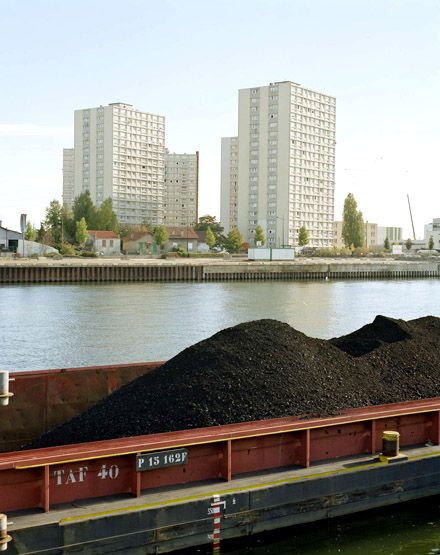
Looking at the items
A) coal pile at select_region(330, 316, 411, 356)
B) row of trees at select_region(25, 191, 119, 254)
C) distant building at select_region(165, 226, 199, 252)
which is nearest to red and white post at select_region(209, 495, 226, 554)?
coal pile at select_region(330, 316, 411, 356)

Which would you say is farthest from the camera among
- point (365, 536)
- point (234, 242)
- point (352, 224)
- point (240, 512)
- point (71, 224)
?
point (352, 224)

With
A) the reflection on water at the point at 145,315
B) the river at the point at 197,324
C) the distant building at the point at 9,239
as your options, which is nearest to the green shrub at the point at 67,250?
the distant building at the point at 9,239

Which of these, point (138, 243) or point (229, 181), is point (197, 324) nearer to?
point (138, 243)

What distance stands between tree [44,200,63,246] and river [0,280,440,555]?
61.6 meters

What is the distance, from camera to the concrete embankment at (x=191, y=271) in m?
81.6

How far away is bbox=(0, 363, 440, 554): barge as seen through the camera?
9.26m

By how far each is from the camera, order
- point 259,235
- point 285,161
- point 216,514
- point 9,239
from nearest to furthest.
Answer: point 216,514 → point 9,239 → point 259,235 → point 285,161

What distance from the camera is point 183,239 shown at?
156875 millimetres

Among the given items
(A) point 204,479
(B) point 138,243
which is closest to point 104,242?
(B) point 138,243

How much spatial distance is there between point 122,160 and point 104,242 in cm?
5638

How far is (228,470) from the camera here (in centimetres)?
1049

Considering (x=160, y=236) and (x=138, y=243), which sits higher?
(x=160, y=236)

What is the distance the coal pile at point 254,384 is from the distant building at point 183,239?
138632 millimetres

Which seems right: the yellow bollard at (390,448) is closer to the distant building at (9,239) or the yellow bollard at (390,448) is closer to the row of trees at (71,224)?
the distant building at (9,239)
